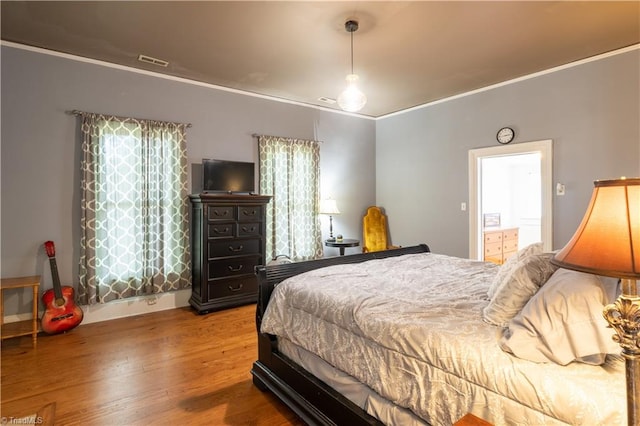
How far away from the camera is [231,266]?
4070mm

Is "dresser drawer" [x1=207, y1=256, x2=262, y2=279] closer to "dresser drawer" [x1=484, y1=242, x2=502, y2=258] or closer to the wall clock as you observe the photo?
the wall clock

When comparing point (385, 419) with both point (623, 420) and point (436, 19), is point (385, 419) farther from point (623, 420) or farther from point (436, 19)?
point (436, 19)

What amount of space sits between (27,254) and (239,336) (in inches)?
88.0

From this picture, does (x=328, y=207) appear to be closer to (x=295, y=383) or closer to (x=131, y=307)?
(x=131, y=307)

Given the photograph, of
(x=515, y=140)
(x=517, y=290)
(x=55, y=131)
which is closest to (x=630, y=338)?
(x=517, y=290)

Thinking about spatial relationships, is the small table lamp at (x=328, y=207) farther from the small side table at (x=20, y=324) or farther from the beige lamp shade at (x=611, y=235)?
the beige lamp shade at (x=611, y=235)

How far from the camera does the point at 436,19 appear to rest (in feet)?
9.19

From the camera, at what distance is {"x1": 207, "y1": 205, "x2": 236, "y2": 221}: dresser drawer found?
3.88 metres

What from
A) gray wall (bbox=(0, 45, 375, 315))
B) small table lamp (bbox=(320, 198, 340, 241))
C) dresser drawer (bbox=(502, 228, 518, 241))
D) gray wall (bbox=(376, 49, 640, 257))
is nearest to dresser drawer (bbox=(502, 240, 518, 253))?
dresser drawer (bbox=(502, 228, 518, 241))

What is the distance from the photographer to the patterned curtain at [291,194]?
473cm

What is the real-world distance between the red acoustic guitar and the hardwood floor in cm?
10

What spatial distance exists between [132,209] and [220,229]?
3.21ft

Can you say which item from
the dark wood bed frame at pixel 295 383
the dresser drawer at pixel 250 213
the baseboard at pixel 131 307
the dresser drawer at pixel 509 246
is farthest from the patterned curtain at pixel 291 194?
the dresser drawer at pixel 509 246

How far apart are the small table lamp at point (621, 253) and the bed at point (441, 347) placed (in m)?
0.19
